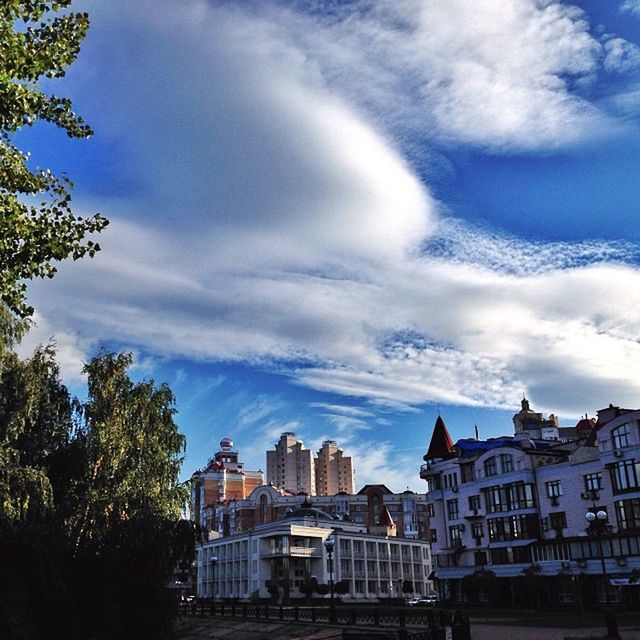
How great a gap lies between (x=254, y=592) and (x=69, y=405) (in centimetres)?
6358

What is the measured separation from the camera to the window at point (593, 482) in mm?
47688

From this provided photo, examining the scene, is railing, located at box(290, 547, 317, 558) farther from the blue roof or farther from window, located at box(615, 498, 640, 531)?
window, located at box(615, 498, 640, 531)

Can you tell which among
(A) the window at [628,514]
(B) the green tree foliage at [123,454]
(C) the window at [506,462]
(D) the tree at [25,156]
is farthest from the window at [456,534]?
(D) the tree at [25,156]

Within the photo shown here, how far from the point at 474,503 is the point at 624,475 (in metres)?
16.1

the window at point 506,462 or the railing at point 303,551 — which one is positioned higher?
the window at point 506,462

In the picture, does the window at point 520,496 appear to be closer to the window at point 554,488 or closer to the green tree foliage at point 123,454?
the window at point 554,488

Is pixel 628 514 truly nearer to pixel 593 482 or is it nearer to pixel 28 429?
pixel 593 482

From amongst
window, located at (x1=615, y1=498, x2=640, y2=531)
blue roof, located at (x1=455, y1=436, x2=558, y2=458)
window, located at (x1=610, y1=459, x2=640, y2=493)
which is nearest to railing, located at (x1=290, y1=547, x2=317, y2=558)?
blue roof, located at (x1=455, y1=436, x2=558, y2=458)

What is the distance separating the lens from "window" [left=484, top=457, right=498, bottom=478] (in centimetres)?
5700

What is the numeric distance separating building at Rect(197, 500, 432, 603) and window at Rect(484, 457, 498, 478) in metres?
28.4

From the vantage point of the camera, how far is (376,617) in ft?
105

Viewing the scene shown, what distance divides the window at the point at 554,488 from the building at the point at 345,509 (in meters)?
67.7

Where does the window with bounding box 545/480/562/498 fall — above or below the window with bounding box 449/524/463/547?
above

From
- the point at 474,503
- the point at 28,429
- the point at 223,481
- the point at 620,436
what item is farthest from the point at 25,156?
Result: the point at 223,481
